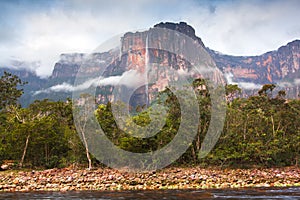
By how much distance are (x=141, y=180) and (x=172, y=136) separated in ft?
21.4

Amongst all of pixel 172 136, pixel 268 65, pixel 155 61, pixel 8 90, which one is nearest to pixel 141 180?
pixel 172 136

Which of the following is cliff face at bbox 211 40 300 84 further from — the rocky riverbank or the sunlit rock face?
the rocky riverbank

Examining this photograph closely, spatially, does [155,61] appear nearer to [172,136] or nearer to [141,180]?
[172,136]

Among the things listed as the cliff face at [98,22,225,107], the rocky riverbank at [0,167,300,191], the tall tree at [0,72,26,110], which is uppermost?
the cliff face at [98,22,225,107]

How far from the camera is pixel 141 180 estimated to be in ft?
66.6

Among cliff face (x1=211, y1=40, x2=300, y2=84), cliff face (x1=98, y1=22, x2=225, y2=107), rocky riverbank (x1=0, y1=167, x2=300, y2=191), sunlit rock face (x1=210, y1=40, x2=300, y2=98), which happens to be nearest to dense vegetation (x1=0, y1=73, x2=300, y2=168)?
rocky riverbank (x1=0, y1=167, x2=300, y2=191)

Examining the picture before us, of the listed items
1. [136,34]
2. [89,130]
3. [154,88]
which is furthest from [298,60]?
[89,130]

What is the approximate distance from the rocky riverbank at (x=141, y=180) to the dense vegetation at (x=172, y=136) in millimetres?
2661

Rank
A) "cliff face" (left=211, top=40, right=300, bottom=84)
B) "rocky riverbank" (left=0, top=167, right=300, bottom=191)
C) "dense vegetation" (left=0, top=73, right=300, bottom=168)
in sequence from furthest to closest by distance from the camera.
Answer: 1. "cliff face" (left=211, top=40, right=300, bottom=84)
2. "dense vegetation" (left=0, top=73, right=300, bottom=168)
3. "rocky riverbank" (left=0, top=167, right=300, bottom=191)

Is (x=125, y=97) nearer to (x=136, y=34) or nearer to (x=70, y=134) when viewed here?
(x=70, y=134)

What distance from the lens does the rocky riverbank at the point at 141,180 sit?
19078 mm

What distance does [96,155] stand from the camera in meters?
26.4

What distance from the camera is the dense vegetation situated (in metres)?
25.8

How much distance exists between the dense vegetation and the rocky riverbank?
8.73 ft
